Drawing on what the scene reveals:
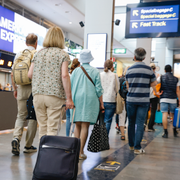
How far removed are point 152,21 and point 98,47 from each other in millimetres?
1666

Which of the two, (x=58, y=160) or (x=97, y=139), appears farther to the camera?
(x=97, y=139)

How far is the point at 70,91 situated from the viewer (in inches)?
112

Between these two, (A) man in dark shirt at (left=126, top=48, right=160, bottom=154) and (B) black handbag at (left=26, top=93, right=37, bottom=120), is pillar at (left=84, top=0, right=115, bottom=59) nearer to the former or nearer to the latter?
(A) man in dark shirt at (left=126, top=48, right=160, bottom=154)

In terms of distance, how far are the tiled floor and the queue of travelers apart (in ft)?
0.76

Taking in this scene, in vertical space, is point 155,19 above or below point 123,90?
above

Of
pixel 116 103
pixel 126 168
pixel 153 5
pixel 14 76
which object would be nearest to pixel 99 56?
pixel 153 5

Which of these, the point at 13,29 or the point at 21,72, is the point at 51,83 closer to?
the point at 21,72

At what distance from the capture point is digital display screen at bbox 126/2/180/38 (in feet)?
24.5

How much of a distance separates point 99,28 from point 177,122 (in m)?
3.37

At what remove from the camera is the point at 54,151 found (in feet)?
7.70

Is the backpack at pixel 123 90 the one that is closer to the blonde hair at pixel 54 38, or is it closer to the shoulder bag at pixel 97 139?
the shoulder bag at pixel 97 139

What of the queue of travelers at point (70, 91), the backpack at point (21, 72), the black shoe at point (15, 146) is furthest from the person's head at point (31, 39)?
the black shoe at point (15, 146)

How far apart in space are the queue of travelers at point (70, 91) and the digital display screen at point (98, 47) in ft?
7.63

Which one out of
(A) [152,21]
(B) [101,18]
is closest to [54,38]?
(B) [101,18]
